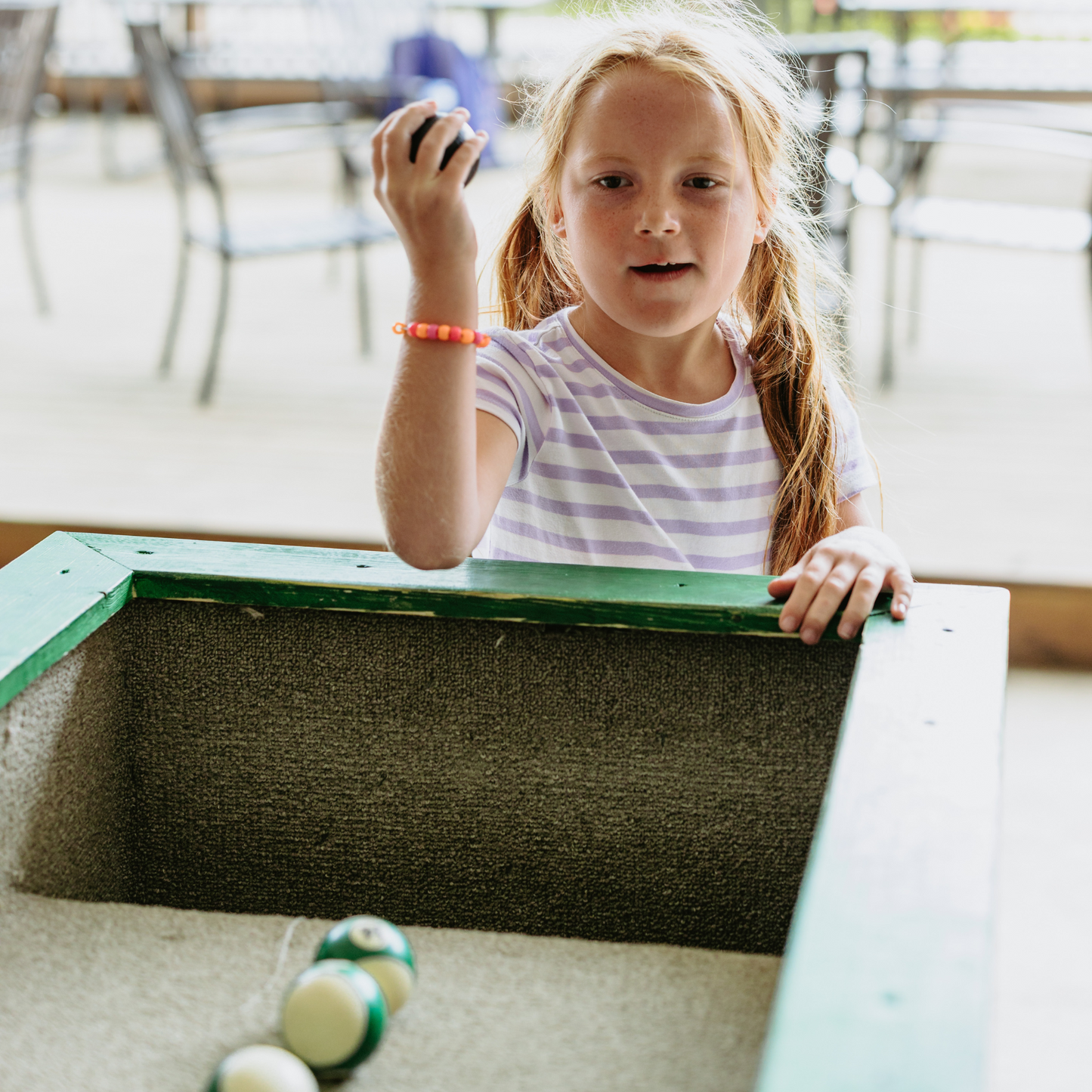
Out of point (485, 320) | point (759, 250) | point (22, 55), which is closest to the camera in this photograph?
point (759, 250)

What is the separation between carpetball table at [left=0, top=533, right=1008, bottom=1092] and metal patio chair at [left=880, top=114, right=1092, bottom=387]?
7.76 ft

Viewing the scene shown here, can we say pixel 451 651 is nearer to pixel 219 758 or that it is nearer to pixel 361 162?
pixel 219 758

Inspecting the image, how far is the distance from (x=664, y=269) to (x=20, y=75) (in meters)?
3.28

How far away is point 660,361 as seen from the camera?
44.9 inches

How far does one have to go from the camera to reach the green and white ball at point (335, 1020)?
621 mm

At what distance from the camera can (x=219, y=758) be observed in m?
0.89

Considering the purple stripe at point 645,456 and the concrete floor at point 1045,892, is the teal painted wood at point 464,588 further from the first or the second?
the concrete floor at point 1045,892

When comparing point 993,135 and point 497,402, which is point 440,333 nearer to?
point 497,402

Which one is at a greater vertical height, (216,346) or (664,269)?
(664,269)

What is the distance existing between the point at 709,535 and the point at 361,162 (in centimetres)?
293

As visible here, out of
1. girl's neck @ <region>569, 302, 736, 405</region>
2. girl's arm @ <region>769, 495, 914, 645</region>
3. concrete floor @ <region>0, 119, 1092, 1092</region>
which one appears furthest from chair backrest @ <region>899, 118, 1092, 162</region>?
girl's arm @ <region>769, 495, 914, 645</region>

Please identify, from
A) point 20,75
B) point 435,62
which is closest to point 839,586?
point 20,75

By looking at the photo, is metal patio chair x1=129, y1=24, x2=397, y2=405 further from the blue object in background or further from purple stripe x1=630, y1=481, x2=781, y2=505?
purple stripe x1=630, y1=481, x2=781, y2=505

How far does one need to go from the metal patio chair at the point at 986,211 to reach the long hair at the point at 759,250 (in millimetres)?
1868
